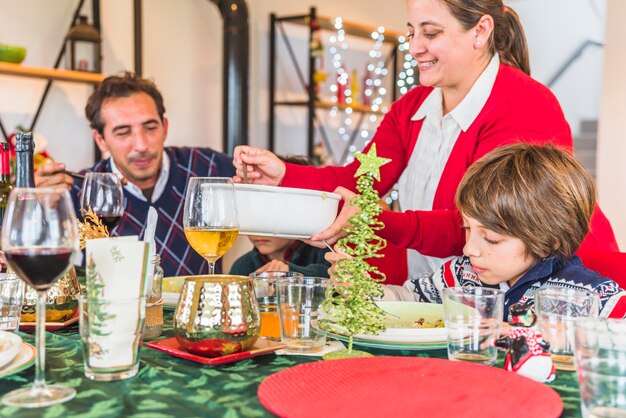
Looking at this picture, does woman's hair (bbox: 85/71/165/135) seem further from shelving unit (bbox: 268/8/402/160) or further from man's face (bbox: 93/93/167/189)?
shelving unit (bbox: 268/8/402/160)

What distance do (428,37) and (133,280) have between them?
1132mm

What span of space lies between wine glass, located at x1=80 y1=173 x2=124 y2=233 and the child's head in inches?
27.9

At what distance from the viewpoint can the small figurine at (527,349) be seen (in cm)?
97

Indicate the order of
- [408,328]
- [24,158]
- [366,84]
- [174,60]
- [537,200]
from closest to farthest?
1. [408,328]
2. [24,158]
3. [537,200]
4. [174,60]
5. [366,84]

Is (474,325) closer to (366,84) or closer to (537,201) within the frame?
(537,201)

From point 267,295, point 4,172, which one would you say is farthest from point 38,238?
point 4,172

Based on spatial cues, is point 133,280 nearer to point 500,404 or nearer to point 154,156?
point 500,404

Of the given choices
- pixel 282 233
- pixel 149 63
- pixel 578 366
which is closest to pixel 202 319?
pixel 282 233

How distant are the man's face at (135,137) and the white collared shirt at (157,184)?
0.6 inches

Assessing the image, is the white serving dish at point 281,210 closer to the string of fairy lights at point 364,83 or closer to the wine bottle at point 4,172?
the wine bottle at point 4,172

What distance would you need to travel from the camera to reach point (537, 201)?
1537 mm

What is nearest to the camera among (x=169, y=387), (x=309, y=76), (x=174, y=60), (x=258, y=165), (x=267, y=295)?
(x=169, y=387)

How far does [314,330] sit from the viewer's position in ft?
3.72

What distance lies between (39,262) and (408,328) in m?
0.57
